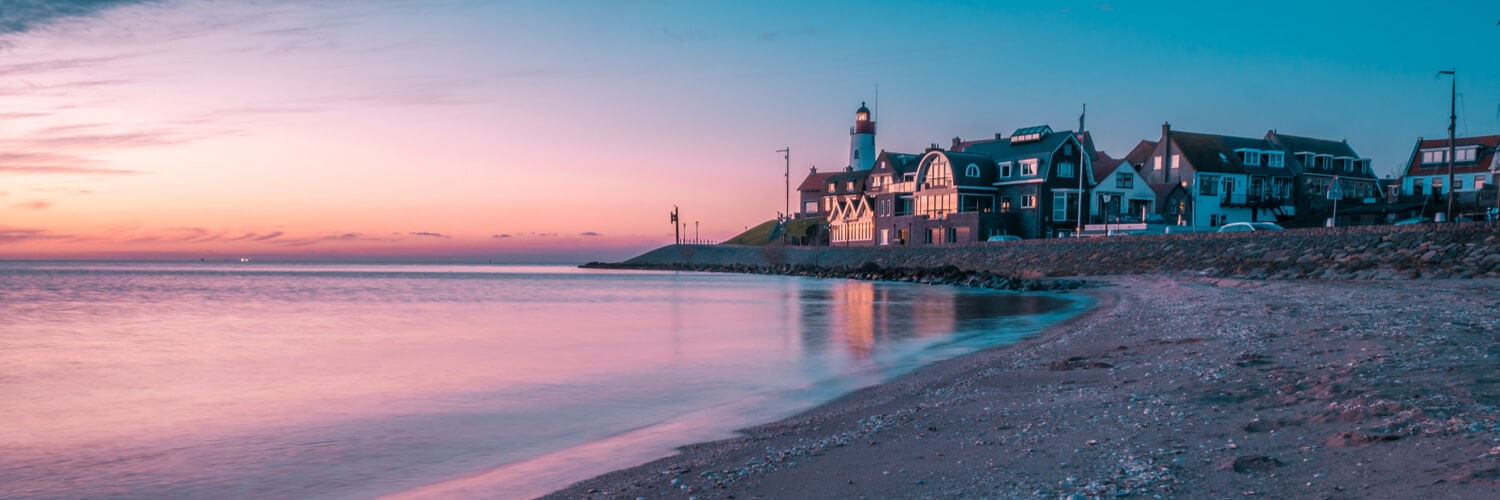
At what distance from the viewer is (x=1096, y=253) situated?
45938 millimetres

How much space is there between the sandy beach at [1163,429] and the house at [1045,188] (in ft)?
170

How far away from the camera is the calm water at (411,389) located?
8391 millimetres

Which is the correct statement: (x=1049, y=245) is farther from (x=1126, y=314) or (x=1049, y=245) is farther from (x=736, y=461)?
(x=736, y=461)

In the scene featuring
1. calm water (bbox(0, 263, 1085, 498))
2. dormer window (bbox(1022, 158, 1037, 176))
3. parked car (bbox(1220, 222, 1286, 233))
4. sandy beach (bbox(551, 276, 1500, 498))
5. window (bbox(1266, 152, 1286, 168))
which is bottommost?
calm water (bbox(0, 263, 1085, 498))

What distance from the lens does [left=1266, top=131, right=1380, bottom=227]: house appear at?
2564 inches

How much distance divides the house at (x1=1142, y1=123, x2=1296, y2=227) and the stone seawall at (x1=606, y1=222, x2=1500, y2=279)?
51.2ft

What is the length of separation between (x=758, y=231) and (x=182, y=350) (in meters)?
91.8

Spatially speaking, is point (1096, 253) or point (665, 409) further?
point (1096, 253)

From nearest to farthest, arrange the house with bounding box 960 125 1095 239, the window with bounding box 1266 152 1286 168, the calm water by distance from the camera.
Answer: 1. the calm water
2. the house with bounding box 960 125 1095 239
3. the window with bounding box 1266 152 1286 168

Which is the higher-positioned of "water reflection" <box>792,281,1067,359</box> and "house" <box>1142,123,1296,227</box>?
"house" <box>1142,123,1296,227</box>

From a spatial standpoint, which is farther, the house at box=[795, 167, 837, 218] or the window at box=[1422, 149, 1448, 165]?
the house at box=[795, 167, 837, 218]

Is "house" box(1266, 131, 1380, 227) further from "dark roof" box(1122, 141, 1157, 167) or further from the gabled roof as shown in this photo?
the gabled roof

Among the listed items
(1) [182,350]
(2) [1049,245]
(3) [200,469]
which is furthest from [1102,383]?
(2) [1049,245]

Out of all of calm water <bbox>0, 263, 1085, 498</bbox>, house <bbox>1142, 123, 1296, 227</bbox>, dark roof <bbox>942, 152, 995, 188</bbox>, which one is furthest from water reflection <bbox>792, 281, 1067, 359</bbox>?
house <bbox>1142, 123, 1296, 227</bbox>
